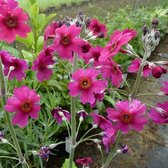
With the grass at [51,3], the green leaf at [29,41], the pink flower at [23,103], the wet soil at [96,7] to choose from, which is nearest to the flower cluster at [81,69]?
the pink flower at [23,103]

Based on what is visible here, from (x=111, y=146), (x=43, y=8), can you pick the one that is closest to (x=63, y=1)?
(x=43, y=8)

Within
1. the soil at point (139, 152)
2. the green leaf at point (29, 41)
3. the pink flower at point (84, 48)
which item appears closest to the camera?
the pink flower at point (84, 48)

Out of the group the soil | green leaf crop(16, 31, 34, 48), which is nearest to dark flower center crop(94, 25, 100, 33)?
the soil

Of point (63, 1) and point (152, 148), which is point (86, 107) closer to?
point (152, 148)

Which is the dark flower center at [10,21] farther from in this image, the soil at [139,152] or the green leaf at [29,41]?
the green leaf at [29,41]

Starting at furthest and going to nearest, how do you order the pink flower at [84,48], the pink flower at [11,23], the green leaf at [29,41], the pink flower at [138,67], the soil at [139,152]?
the green leaf at [29,41] → the soil at [139,152] → the pink flower at [138,67] → the pink flower at [84,48] → the pink flower at [11,23]

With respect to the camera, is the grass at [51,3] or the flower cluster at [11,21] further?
the grass at [51,3]
